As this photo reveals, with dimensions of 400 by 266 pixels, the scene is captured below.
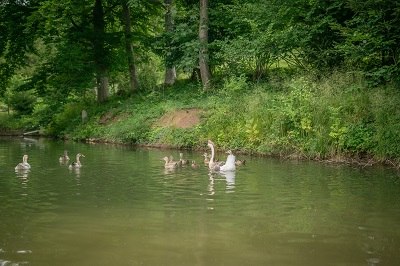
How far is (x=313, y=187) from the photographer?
1523 centimetres

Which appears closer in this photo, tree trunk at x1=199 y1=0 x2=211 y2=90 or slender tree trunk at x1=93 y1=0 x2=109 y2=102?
tree trunk at x1=199 y1=0 x2=211 y2=90

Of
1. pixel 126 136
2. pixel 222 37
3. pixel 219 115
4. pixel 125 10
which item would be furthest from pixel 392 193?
pixel 125 10

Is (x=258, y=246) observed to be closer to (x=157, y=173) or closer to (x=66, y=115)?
(x=157, y=173)

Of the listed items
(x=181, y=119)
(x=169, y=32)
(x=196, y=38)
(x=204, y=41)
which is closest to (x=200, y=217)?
(x=181, y=119)

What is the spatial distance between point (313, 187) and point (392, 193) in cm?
214

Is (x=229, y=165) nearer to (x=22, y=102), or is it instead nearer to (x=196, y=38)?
(x=196, y=38)

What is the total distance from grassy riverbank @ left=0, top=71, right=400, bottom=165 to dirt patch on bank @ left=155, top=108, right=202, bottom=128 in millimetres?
132

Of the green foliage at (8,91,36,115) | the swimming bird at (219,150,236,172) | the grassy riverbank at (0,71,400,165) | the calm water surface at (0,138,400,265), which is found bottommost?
the calm water surface at (0,138,400,265)

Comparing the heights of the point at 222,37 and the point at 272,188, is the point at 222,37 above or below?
above

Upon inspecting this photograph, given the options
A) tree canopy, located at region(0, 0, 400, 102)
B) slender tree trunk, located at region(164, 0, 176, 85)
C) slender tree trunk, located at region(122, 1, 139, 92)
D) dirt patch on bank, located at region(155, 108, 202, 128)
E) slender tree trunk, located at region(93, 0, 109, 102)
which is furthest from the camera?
slender tree trunk, located at region(122, 1, 139, 92)

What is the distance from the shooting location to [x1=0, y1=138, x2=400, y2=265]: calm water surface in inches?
340

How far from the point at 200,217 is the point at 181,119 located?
1908 cm

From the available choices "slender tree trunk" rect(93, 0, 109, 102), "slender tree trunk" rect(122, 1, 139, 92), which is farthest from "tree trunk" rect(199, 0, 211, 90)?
"slender tree trunk" rect(93, 0, 109, 102)

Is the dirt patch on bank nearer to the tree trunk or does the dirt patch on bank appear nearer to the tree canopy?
the tree trunk
